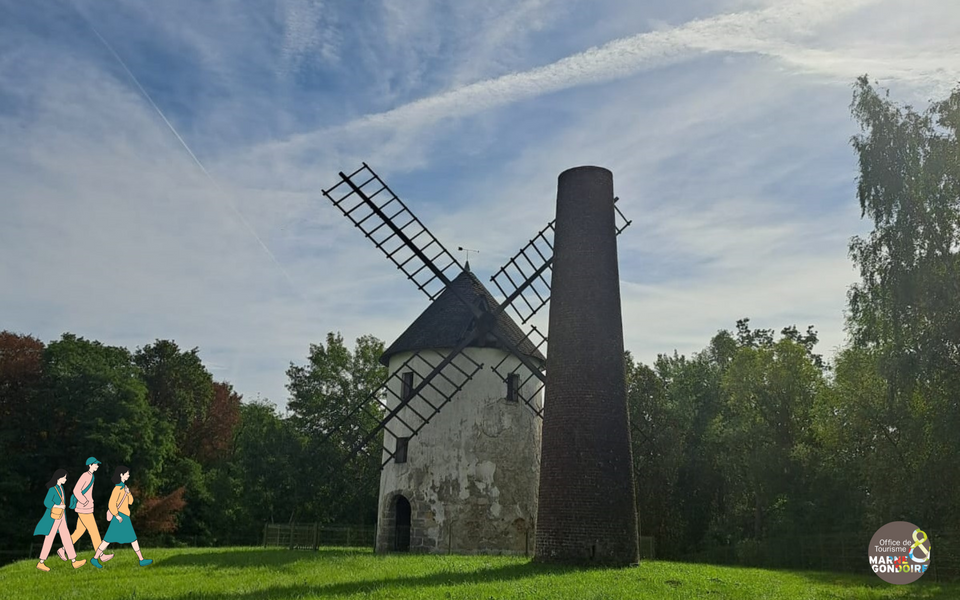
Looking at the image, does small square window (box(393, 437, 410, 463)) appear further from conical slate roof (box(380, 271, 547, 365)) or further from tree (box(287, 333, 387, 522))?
tree (box(287, 333, 387, 522))

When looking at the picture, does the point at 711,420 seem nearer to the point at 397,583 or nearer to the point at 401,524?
the point at 401,524

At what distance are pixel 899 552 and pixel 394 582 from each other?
50.8 ft

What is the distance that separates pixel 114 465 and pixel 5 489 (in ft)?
13.6

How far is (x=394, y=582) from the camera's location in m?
13.9

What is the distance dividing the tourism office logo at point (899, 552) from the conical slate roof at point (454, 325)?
1186cm

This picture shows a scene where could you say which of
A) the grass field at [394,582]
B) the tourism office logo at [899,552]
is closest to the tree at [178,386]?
the grass field at [394,582]

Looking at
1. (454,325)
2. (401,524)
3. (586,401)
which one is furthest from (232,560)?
(454,325)

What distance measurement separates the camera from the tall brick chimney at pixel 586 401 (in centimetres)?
1691

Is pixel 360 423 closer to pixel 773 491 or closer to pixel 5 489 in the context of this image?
pixel 5 489

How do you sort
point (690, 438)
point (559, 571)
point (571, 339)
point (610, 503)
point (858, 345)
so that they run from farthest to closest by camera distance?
1. point (690, 438)
2. point (858, 345)
3. point (571, 339)
4. point (610, 503)
5. point (559, 571)

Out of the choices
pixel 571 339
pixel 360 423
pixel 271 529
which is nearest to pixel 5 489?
pixel 271 529

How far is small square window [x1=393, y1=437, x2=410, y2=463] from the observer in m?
25.2

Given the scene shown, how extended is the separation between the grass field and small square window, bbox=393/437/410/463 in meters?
5.88

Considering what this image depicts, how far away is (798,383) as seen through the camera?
34.2 metres
